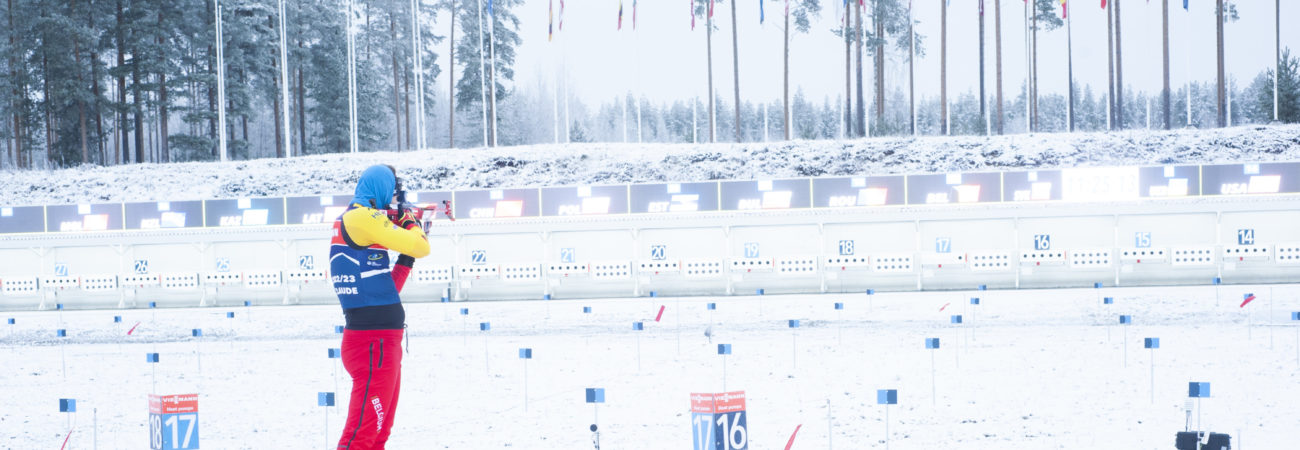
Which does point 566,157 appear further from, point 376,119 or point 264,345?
point 376,119

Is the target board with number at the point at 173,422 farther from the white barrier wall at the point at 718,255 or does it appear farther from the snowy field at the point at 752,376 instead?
the white barrier wall at the point at 718,255

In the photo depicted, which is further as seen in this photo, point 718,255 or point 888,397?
point 718,255

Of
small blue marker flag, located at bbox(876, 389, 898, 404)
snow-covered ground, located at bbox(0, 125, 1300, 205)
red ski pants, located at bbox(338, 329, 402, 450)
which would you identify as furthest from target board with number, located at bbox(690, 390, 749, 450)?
snow-covered ground, located at bbox(0, 125, 1300, 205)

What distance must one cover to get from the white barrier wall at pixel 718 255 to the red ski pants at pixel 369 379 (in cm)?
2082

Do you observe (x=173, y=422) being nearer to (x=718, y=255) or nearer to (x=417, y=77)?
(x=718, y=255)

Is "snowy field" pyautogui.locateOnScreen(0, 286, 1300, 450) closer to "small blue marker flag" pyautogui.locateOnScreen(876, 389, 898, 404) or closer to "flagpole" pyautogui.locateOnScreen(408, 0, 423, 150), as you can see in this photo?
"small blue marker flag" pyautogui.locateOnScreen(876, 389, 898, 404)

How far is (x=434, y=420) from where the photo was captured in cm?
1008

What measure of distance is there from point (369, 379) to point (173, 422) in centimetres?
241

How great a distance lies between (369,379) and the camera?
5562mm

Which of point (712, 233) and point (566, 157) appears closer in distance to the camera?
point (712, 233)

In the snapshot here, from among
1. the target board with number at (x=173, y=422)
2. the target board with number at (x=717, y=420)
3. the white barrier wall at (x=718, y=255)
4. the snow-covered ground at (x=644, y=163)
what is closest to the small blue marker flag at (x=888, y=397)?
the target board with number at (x=717, y=420)

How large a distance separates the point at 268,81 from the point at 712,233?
1643 inches

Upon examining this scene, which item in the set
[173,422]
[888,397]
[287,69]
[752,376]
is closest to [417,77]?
[287,69]

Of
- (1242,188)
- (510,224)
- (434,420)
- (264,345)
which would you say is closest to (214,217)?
(510,224)
